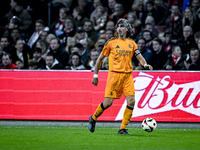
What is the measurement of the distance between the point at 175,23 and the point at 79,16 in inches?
151

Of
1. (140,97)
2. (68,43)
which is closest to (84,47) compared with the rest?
(68,43)

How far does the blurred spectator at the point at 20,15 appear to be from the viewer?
600 inches

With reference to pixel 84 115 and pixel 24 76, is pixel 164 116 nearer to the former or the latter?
pixel 84 115

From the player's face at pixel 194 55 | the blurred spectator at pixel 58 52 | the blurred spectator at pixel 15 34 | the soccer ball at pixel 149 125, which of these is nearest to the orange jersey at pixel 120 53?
the soccer ball at pixel 149 125

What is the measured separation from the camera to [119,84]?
26.6 feet

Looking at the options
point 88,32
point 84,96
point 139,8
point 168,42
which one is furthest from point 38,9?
point 84,96

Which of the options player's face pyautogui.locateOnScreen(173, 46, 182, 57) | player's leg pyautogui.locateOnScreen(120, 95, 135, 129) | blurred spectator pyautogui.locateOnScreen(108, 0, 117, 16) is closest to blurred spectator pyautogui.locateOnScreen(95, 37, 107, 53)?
blurred spectator pyautogui.locateOnScreen(108, 0, 117, 16)

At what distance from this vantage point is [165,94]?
405 inches

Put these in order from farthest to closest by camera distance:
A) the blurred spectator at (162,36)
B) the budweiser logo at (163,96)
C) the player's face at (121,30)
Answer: the blurred spectator at (162,36), the budweiser logo at (163,96), the player's face at (121,30)

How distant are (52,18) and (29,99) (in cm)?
646

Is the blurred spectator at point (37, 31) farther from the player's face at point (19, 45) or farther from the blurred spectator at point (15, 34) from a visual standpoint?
the player's face at point (19, 45)

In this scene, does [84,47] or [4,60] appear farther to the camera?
[84,47]

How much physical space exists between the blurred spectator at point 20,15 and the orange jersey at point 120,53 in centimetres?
765

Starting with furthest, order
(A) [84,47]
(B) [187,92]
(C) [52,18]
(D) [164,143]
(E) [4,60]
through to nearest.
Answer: (C) [52,18], (A) [84,47], (E) [4,60], (B) [187,92], (D) [164,143]
